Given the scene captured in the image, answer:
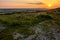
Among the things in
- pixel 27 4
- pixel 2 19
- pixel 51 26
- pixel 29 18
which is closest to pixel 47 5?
pixel 27 4

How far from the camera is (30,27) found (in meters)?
1.65

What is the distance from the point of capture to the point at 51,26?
5.52 feet

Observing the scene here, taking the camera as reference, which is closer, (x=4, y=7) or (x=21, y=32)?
(x=21, y=32)

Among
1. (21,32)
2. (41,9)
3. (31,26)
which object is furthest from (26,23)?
(41,9)

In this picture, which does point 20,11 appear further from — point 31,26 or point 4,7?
point 31,26

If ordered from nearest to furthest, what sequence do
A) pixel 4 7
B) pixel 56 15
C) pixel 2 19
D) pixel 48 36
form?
pixel 48 36
pixel 2 19
pixel 56 15
pixel 4 7

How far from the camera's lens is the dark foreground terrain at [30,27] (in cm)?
150

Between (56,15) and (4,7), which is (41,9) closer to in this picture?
(56,15)

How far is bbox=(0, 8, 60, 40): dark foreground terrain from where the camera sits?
150cm

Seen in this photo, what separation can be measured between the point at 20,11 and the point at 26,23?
1.81ft

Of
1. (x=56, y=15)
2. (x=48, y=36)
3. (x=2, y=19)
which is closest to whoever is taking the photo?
(x=48, y=36)

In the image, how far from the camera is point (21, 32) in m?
1.54

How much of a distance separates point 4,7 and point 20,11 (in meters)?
0.27

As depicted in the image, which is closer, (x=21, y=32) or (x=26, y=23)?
(x=21, y=32)
